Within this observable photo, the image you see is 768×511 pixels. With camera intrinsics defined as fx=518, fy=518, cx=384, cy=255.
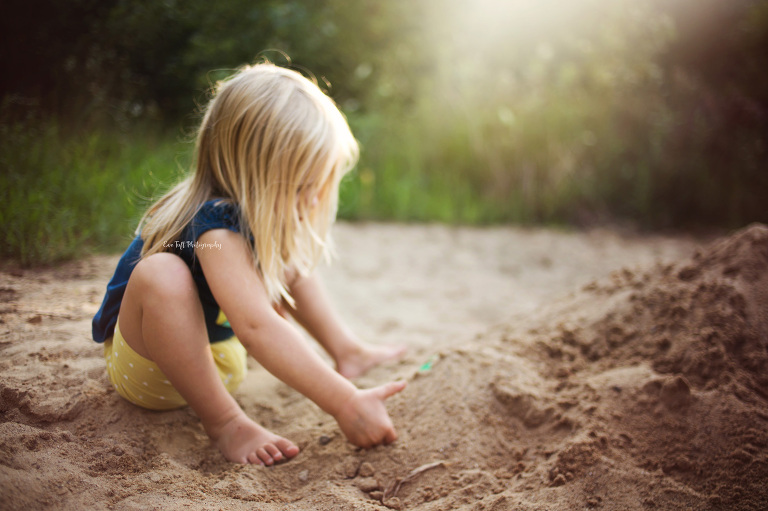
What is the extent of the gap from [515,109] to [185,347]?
429cm

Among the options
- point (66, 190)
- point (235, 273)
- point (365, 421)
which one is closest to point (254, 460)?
point (365, 421)

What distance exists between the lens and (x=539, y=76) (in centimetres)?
552

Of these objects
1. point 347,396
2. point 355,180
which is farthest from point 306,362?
point 355,180

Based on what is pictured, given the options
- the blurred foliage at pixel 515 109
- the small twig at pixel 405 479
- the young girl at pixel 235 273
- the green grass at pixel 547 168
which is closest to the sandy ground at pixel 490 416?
the small twig at pixel 405 479

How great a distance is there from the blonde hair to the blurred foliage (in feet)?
6.23

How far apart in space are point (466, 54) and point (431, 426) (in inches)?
251

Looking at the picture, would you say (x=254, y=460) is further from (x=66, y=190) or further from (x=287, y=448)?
(x=66, y=190)

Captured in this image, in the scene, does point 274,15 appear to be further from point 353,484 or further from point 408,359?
point 353,484

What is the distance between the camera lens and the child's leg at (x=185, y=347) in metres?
1.36

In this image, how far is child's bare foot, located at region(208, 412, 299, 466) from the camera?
1.44 m

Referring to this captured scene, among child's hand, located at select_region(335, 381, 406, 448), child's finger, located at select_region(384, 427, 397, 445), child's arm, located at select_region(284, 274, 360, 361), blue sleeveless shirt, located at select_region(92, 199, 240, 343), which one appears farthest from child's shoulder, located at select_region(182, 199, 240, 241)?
child's finger, located at select_region(384, 427, 397, 445)

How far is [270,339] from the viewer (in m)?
1.40

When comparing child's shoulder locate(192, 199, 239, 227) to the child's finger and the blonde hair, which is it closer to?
the blonde hair

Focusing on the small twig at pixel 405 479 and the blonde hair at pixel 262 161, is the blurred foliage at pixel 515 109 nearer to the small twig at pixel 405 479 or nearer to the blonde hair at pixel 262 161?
the blonde hair at pixel 262 161
